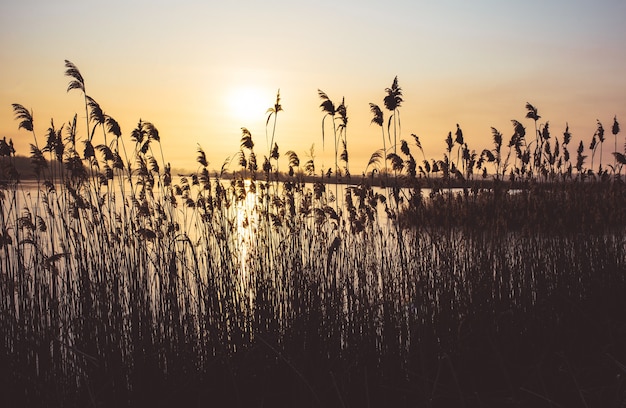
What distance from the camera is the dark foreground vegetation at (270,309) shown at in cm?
403

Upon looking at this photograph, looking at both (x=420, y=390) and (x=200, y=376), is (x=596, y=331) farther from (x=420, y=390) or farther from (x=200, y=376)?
(x=200, y=376)

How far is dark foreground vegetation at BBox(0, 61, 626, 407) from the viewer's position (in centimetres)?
403

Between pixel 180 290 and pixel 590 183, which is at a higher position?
pixel 590 183

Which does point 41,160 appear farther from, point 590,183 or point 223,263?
point 590,183

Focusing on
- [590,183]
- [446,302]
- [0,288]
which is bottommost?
[446,302]

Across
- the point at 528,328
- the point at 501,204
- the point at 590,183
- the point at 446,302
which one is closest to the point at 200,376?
the point at 446,302

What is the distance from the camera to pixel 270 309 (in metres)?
4.63

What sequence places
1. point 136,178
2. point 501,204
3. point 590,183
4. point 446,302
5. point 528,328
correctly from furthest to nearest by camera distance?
point 590,183 → point 501,204 → point 136,178 → point 528,328 → point 446,302

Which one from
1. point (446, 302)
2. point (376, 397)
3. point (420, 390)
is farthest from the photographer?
point (446, 302)

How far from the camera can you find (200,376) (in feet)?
13.6

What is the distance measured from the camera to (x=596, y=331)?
212 inches

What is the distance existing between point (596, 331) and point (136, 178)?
4.66 m

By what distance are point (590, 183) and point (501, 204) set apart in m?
2.19

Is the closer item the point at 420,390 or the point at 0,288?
the point at 420,390
